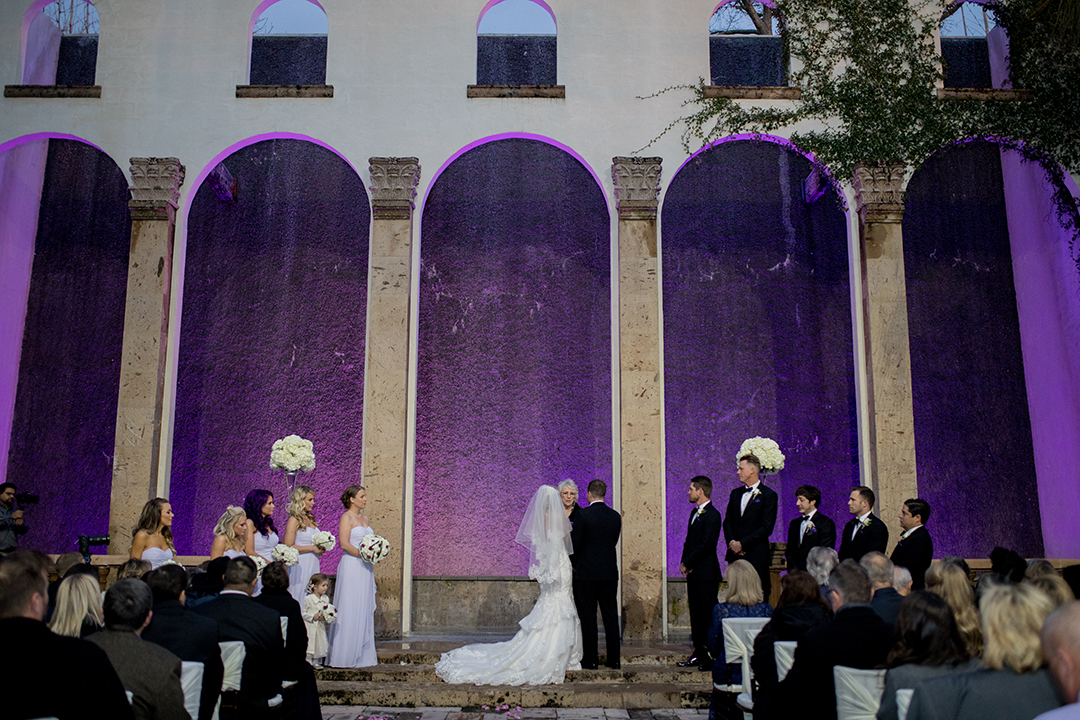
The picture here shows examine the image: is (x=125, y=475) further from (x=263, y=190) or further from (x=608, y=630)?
(x=608, y=630)

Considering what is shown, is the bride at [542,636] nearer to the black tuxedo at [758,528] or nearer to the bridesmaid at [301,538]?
the bridesmaid at [301,538]

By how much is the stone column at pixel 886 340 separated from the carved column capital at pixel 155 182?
752 centimetres

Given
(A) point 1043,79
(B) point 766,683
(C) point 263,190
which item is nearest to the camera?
(B) point 766,683

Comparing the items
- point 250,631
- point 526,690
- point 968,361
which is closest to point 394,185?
point 526,690

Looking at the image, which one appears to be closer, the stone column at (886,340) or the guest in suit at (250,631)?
the guest in suit at (250,631)

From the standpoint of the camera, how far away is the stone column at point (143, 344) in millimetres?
9570

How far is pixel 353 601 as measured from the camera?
8039mm

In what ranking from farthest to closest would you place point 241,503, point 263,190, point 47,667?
point 263,190, point 241,503, point 47,667

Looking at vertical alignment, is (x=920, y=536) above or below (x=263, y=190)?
below

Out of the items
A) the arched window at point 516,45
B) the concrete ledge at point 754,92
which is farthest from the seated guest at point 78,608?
the arched window at point 516,45

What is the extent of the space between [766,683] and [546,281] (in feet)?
24.7

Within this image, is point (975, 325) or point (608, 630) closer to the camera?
point (608, 630)

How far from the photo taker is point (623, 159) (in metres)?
10.1

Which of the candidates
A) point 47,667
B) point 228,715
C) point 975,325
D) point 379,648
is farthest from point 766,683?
point 975,325
